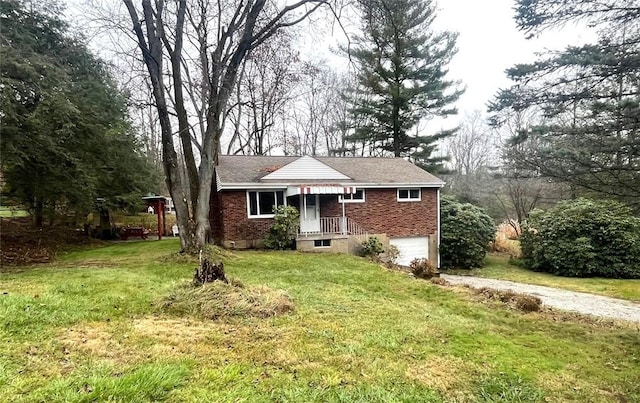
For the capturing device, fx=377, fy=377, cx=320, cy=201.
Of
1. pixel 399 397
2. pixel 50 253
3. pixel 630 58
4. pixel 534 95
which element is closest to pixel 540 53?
pixel 534 95

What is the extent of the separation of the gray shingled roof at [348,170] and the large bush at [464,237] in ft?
6.44

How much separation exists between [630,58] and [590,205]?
542 inches

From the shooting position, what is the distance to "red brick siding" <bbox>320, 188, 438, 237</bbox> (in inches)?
665

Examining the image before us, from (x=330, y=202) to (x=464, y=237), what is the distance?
6.66 meters

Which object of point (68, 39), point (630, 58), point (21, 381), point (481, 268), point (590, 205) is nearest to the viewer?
point (21, 381)

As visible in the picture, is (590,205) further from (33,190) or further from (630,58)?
(33,190)

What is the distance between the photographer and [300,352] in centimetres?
423

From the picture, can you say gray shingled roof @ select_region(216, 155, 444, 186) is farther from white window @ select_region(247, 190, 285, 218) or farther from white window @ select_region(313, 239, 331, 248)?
white window @ select_region(313, 239, 331, 248)

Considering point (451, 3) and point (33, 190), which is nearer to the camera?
point (451, 3)

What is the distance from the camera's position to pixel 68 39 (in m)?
11.2

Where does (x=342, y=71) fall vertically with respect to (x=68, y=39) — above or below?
above

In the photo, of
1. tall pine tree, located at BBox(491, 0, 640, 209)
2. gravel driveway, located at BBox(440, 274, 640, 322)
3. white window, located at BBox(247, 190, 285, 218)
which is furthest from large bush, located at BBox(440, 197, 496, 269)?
tall pine tree, located at BBox(491, 0, 640, 209)

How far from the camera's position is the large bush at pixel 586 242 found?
15445 mm

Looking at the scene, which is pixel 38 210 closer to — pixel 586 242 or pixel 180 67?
pixel 180 67
